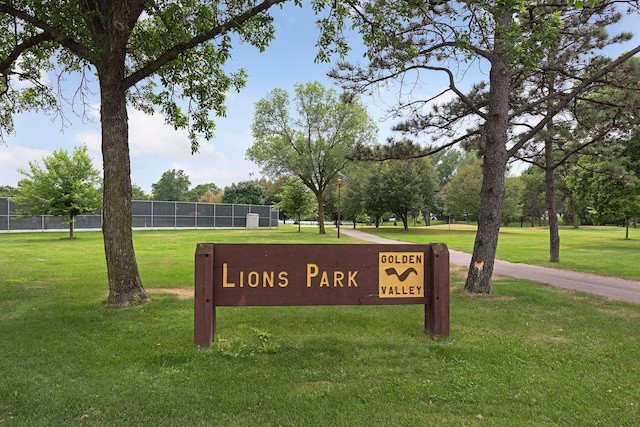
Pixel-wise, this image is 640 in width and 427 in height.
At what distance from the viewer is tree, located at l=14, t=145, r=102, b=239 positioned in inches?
1038

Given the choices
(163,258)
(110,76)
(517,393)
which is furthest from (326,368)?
(163,258)

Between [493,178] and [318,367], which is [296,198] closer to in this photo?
[493,178]

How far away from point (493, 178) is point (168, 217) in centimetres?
4210

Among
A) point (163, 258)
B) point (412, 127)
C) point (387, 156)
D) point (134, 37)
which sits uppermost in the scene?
point (134, 37)

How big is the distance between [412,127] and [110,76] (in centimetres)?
649

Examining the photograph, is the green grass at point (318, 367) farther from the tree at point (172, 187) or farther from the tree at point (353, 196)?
the tree at point (172, 187)

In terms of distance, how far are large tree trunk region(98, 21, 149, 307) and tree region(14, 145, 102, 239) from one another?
74.4 ft

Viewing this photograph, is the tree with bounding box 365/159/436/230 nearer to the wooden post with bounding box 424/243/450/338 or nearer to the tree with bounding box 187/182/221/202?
the wooden post with bounding box 424/243/450/338

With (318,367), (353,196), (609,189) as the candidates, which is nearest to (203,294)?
(318,367)

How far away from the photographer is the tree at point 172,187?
10238cm

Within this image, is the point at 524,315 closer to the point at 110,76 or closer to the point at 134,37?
the point at 110,76

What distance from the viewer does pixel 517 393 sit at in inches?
141

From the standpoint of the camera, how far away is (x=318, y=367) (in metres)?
4.20

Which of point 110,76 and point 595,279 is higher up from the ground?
point 110,76
